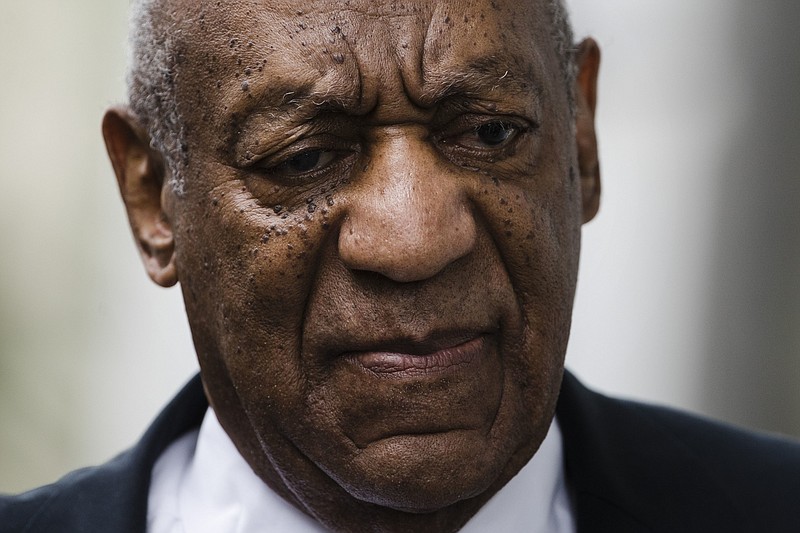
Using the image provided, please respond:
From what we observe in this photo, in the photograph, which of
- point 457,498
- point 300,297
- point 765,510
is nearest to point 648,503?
point 765,510

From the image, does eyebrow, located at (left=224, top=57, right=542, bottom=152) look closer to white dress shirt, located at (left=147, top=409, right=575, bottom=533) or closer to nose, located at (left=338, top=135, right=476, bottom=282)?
nose, located at (left=338, top=135, right=476, bottom=282)

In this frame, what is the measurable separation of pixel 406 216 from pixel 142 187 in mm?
812

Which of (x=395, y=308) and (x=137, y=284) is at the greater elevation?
(x=395, y=308)

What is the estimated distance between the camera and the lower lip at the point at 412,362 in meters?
2.29

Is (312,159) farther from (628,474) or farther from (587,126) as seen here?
(628,474)

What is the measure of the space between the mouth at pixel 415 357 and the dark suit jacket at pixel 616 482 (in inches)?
24.1

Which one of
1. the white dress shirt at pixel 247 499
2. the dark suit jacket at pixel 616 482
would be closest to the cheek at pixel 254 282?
the white dress shirt at pixel 247 499

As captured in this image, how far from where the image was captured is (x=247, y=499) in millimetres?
2707

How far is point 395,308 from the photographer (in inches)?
89.0

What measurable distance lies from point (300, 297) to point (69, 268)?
372 cm

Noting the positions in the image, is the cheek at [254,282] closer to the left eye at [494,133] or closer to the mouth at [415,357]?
the mouth at [415,357]

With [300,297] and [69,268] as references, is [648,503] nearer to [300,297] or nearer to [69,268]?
[300,297]

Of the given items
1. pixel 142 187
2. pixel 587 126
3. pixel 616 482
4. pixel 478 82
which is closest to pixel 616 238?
pixel 587 126

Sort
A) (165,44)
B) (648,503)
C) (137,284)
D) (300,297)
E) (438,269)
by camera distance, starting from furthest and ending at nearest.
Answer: (137,284) → (648,503) → (165,44) → (300,297) → (438,269)
